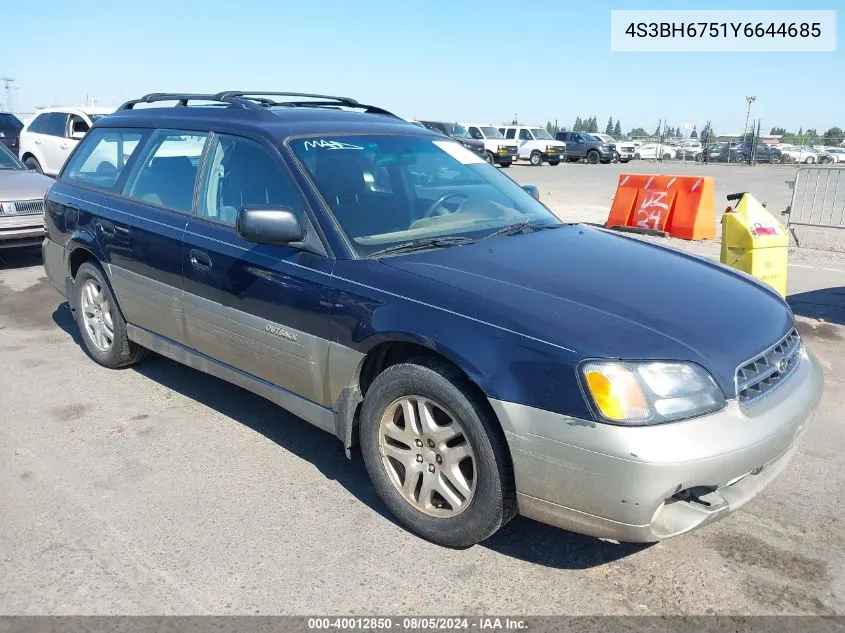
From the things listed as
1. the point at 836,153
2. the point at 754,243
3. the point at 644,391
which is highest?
the point at 644,391

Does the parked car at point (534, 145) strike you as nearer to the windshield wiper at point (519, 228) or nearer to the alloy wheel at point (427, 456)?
the windshield wiper at point (519, 228)

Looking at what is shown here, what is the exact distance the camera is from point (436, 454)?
3.08 metres

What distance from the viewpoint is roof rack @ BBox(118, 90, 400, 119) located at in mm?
4393

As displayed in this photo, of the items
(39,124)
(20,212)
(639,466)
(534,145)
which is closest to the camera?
(639,466)

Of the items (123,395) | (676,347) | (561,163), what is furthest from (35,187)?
(561,163)

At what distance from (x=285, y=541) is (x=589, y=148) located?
38.9 metres

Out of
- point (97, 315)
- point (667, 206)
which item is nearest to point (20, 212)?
point (97, 315)

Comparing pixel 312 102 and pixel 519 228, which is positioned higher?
pixel 312 102

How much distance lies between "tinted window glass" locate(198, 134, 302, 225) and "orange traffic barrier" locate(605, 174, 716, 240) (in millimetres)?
8395

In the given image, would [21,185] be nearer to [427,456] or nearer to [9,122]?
[427,456]

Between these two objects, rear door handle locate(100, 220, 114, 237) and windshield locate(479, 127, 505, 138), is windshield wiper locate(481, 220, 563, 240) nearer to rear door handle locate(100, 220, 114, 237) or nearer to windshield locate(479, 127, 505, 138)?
rear door handle locate(100, 220, 114, 237)

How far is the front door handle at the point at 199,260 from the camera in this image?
399cm

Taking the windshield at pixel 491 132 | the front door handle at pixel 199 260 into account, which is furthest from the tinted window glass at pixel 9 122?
the windshield at pixel 491 132

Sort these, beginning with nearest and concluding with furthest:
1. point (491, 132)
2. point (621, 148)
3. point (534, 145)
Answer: point (491, 132) < point (534, 145) < point (621, 148)
